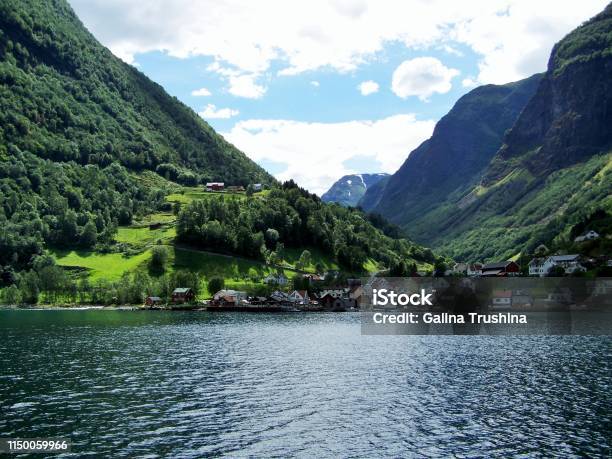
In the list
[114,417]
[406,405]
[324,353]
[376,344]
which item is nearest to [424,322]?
[376,344]

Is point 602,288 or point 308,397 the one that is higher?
point 602,288

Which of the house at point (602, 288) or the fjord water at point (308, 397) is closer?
the fjord water at point (308, 397)

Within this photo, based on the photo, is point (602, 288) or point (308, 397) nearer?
point (308, 397)

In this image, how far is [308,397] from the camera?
6084 centimetres

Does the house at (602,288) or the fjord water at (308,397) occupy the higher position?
the house at (602,288)

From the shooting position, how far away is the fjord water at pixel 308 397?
44.8 metres

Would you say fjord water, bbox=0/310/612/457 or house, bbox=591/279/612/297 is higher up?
house, bbox=591/279/612/297

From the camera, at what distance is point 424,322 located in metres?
162

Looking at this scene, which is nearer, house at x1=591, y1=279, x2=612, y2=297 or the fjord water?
the fjord water

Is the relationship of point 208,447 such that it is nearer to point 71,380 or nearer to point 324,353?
point 71,380

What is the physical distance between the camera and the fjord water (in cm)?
4481

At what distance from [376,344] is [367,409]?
54.0 metres

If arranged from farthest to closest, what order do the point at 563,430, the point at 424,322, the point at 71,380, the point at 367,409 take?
the point at 424,322, the point at 71,380, the point at 367,409, the point at 563,430

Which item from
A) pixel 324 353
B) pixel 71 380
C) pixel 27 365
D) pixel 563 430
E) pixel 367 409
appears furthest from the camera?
pixel 324 353
